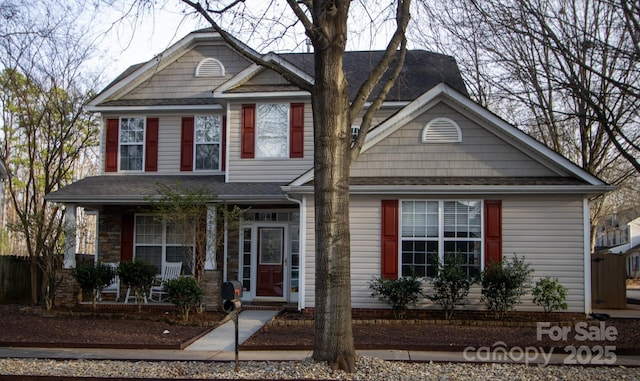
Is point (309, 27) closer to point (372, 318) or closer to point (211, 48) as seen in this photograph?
point (372, 318)

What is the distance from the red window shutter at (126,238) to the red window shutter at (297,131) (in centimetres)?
481

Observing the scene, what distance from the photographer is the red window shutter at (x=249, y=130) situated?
16219mm

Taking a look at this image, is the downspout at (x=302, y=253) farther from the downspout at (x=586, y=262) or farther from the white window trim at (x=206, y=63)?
the downspout at (x=586, y=262)

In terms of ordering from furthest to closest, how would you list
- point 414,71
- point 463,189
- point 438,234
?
point 414,71
point 438,234
point 463,189

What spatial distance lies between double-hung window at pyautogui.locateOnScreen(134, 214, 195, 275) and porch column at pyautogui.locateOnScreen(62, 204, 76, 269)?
1.70 metres

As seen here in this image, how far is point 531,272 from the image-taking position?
13.4 metres

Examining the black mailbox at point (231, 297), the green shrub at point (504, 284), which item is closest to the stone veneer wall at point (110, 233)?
the green shrub at point (504, 284)

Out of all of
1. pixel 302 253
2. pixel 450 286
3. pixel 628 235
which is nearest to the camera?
pixel 450 286

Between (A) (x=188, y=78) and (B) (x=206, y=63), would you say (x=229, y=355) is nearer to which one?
(A) (x=188, y=78)

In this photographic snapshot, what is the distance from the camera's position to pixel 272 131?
16344 millimetres

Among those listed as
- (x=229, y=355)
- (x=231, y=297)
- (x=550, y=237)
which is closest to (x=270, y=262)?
(x=229, y=355)

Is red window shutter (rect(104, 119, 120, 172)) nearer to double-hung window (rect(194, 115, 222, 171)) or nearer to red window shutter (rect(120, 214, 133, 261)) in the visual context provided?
red window shutter (rect(120, 214, 133, 261))

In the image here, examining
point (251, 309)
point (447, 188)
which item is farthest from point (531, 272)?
point (251, 309)

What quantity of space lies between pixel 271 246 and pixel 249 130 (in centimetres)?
302
